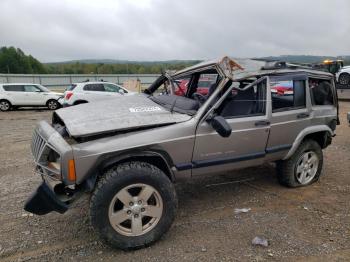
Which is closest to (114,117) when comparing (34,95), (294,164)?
(294,164)

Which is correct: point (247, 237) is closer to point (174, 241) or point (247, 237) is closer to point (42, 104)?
point (174, 241)

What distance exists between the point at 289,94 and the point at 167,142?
2.30m

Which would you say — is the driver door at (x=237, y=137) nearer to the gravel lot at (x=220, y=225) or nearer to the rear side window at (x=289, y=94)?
the rear side window at (x=289, y=94)

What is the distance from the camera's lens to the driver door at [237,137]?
3705mm

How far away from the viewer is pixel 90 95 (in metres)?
15.3

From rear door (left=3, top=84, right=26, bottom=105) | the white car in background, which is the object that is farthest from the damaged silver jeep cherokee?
rear door (left=3, top=84, right=26, bottom=105)

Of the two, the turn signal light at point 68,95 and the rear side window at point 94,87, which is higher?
the rear side window at point 94,87

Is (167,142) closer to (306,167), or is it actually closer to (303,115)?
A: (303,115)

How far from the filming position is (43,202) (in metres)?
3.09

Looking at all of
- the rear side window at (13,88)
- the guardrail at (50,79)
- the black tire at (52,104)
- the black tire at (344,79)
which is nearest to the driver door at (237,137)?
the black tire at (344,79)

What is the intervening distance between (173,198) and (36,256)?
1469 millimetres

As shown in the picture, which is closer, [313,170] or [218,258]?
[218,258]

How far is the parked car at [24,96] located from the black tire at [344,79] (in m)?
14.6

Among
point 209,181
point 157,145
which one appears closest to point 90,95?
point 209,181
